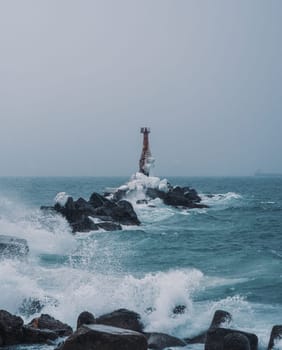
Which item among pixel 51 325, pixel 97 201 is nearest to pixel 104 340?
pixel 51 325

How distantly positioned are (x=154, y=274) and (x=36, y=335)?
22.6 feet

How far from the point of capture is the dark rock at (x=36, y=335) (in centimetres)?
938

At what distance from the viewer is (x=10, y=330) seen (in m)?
9.27

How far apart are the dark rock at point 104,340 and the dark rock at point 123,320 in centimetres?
281

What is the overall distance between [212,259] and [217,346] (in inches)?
415

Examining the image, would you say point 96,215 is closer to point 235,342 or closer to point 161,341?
point 161,341

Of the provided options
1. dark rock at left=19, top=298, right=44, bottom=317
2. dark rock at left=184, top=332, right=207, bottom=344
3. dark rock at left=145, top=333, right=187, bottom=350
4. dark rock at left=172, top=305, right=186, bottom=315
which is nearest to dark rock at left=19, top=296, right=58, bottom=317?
dark rock at left=19, top=298, right=44, bottom=317

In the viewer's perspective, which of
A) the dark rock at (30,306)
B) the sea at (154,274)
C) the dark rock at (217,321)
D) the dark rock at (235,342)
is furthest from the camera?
the sea at (154,274)

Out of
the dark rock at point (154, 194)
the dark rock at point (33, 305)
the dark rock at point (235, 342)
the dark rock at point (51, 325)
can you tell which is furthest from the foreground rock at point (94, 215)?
the dark rock at point (235, 342)

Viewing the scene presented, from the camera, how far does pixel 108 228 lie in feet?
90.5

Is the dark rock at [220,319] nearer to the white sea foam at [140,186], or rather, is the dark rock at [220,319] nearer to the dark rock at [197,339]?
the dark rock at [197,339]

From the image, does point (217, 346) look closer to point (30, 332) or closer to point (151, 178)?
point (30, 332)

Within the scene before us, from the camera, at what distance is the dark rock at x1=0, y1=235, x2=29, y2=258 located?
16.3 m

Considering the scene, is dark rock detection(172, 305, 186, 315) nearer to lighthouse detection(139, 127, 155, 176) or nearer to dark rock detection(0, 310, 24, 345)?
dark rock detection(0, 310, 24, 345)
